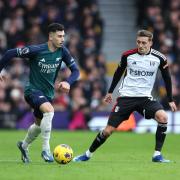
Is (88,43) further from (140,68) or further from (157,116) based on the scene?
(157,116)

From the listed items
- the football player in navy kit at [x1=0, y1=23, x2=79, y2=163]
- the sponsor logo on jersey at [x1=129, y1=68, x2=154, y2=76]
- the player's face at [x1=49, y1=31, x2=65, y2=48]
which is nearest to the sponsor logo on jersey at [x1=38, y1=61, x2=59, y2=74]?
the football player in navy kit at [x1=0, y1=23, x2=79, y2=163]

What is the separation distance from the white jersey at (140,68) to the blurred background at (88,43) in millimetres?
7698

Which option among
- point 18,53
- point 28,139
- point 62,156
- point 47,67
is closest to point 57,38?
point 47,67

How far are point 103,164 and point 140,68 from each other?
5.45 ft

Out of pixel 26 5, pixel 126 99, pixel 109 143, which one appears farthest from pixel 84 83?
pixel 126 99

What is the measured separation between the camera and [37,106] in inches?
468

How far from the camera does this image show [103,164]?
11.7 meters

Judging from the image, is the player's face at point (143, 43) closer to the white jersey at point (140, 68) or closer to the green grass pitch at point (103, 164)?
the white jersey at point (140, 68)

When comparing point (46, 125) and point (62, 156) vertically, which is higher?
point (46, 125)

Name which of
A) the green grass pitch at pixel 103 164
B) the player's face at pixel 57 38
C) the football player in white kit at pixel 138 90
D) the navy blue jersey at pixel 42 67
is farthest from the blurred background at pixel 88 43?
the player's face at pixel 57 38

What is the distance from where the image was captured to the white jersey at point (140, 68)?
12281 millimetres

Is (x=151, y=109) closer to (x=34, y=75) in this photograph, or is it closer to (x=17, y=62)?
(x=34, y=75)

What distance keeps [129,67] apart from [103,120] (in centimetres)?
946

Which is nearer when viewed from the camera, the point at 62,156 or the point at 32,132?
the point at 62,156
